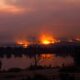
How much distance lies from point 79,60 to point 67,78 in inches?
1133

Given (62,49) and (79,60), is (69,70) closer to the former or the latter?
(79,60)

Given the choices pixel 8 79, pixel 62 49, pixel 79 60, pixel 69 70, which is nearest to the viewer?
pixel 8 79

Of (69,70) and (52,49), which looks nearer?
(69,70)

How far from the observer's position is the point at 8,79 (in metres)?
37.8

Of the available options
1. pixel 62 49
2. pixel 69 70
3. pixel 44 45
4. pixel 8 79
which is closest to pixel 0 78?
pixel 8 79

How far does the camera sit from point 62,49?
14100 centimetres

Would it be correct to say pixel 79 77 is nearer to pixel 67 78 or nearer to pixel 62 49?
pixel 67 78

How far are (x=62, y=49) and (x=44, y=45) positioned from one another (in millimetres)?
12609

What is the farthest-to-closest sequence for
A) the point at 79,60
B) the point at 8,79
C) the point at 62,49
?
1. the point at 62,49
2. the point at 79,60
3. the point at 8,79

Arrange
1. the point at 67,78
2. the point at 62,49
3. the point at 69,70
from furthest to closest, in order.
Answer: the point at 62,49
the point at 69,70
the point at 67,78

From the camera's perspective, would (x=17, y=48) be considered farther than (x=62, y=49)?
Yes

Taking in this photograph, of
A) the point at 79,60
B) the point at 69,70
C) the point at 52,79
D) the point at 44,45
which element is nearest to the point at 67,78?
the point at 52,79

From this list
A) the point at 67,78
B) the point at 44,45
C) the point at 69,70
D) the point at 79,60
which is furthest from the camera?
the point at 44,45

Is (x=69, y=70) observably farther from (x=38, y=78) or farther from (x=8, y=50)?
(x=8, y=50)
